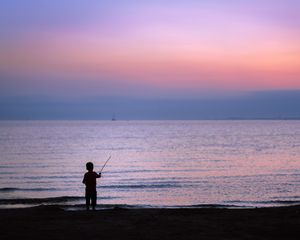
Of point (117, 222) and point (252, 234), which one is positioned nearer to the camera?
point (252, 234)

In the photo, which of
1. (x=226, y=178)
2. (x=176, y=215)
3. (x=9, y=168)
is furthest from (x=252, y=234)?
(x=9, y=168)

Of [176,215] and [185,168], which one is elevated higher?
[185,168]

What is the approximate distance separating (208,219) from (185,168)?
92.0 ft

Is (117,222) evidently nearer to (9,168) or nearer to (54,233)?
(54,233)

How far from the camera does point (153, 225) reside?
1036cm

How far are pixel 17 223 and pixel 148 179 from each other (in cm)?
2173

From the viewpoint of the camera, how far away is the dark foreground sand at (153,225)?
9.17m

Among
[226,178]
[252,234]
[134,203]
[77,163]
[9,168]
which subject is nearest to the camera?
[252,234]

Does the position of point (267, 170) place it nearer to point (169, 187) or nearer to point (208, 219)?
point (169, 187)

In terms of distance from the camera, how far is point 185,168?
3919 cm

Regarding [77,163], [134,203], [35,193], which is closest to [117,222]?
[134,203]

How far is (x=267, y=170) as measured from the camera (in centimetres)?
3691

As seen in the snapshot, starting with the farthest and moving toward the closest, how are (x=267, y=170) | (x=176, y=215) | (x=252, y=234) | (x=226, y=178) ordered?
(x=267, y=170)
(x=226, y=178)
(x=176, y=215)
(x=252, y=234)

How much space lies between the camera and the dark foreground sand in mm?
9172
